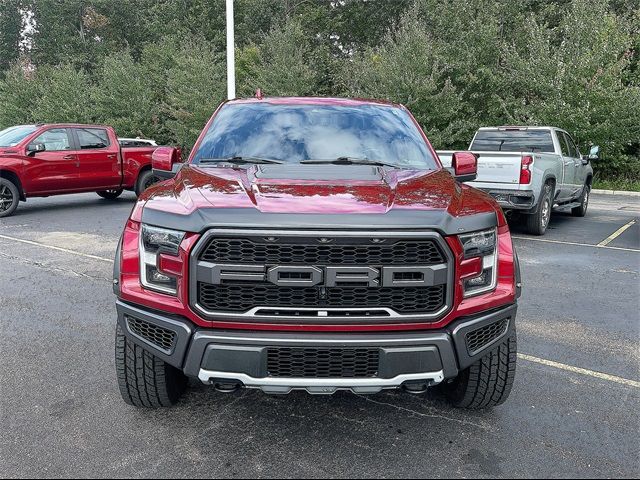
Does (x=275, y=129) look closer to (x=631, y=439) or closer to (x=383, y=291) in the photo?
(x=383, y=291)

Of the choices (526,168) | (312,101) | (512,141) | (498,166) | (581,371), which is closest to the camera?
(581,371)

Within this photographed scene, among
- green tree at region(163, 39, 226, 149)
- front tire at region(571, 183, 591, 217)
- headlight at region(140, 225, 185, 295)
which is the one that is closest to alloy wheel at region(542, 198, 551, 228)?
front tire at region(571, 183, 591, 217)

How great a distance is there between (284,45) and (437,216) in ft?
74.9

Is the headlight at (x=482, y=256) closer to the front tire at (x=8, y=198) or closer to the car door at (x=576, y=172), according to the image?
the car door at (x=576, y=172)

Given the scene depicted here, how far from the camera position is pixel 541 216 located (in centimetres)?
909

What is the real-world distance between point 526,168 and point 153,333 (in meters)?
7.40

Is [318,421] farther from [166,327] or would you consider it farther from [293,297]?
[166,327]

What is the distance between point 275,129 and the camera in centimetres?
392

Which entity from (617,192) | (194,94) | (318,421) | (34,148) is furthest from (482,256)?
(194,94)

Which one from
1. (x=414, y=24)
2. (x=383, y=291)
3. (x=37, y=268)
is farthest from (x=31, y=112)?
(x=383, y=291)

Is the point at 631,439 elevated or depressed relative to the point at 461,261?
depressed

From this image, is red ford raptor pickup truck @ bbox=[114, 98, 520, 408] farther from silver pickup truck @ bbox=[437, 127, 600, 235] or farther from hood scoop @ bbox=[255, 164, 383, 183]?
silver pickup truck @ bbox=[437, 127, 600, 235]

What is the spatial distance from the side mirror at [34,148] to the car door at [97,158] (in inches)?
33.6

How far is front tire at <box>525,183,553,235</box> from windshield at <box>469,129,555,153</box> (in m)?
1.33
